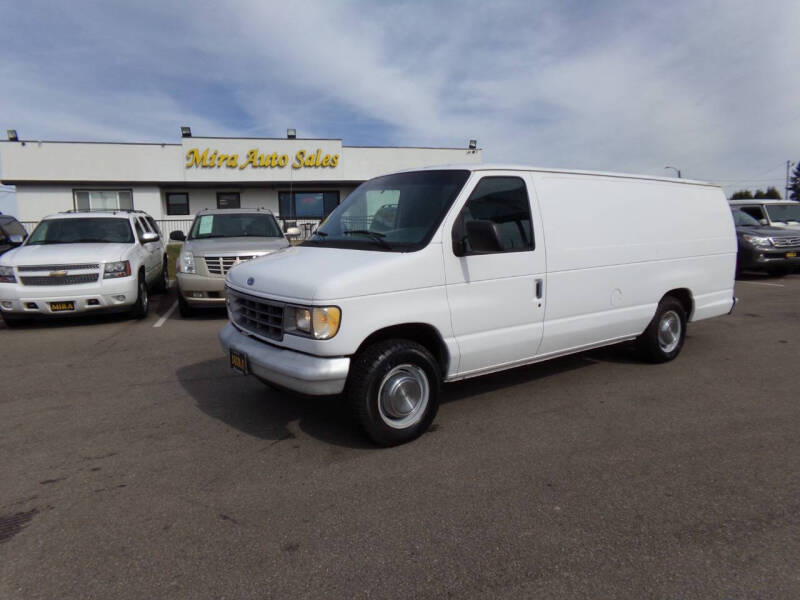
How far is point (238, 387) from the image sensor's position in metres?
5.30

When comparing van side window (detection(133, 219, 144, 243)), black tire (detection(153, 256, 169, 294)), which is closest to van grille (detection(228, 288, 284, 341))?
van side window (detection(133, 219, 144, 243))

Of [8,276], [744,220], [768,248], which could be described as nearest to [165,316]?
[8,276]

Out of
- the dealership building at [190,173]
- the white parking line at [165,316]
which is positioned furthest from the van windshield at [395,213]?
the dealership building at [190,173]

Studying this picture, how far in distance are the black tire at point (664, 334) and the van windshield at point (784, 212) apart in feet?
38.8

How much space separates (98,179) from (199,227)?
18574 mm

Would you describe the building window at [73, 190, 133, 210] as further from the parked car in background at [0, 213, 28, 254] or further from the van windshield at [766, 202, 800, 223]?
the van windshield at [766, 202, 800, 223]

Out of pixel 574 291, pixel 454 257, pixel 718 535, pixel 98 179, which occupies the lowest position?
pixel 718 535

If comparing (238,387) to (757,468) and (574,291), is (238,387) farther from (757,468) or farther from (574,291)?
(757,468)

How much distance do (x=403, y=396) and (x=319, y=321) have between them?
33.5 inches

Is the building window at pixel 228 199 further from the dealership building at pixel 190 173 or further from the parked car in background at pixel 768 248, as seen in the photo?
the parked car in background at pixel 768 248

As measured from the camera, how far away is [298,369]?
3.60m

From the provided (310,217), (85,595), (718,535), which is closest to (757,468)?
(718,535)

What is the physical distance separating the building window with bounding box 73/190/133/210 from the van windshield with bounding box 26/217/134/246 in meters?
18.0

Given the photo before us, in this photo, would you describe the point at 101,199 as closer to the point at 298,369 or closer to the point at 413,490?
the point at 298,369
